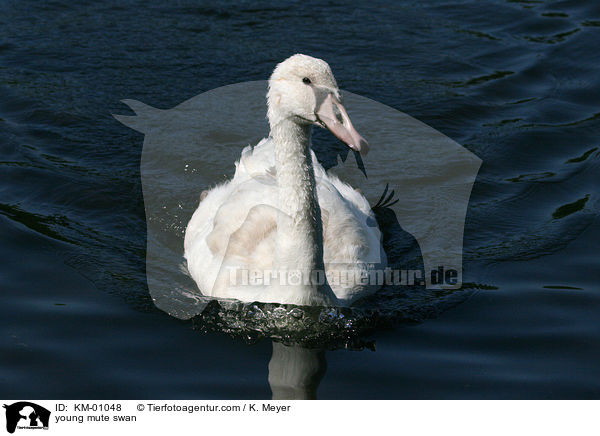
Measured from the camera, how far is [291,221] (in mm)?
6184

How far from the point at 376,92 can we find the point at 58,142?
436 cm

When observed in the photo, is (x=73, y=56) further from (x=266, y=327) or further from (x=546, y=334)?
(x=546, y=334)

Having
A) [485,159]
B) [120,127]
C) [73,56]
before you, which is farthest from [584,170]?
[73,56]

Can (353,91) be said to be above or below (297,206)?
above

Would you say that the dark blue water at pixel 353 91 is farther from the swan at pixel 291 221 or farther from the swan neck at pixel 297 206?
the swan neck at pixel 297 206

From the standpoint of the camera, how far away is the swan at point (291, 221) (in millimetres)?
5691

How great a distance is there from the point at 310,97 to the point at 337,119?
0.28m

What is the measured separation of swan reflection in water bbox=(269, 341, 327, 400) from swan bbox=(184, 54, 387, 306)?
0.42 metres

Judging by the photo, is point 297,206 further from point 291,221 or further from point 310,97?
point 310,97

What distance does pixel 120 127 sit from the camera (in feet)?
34.7
